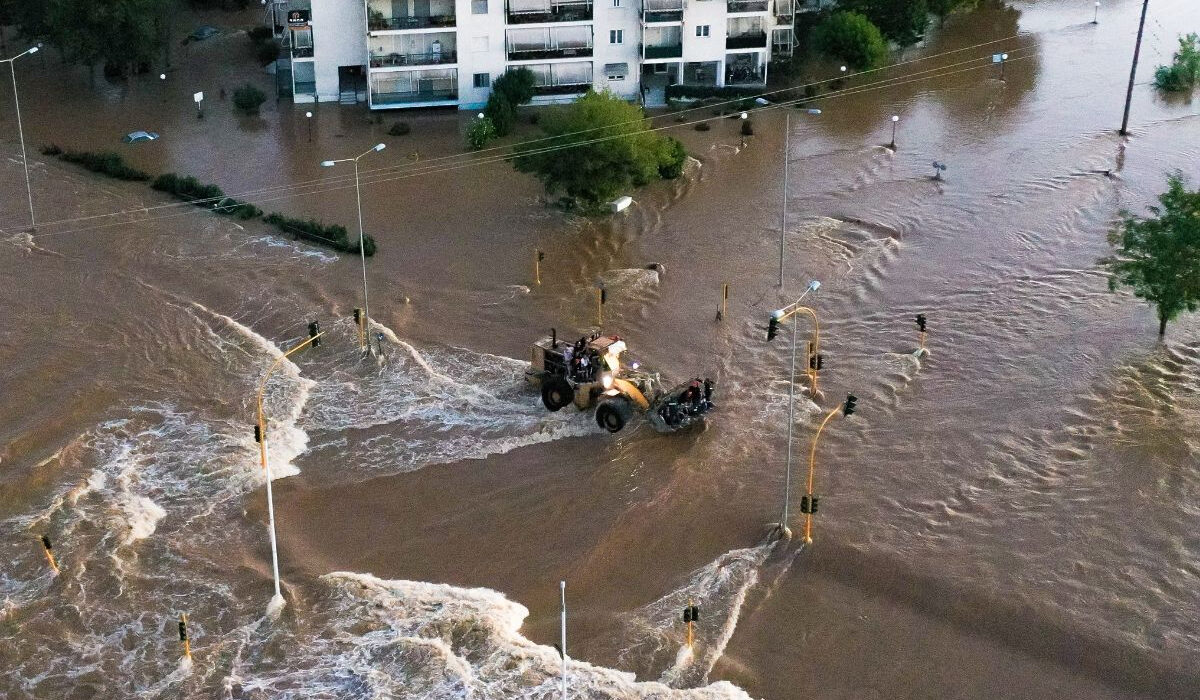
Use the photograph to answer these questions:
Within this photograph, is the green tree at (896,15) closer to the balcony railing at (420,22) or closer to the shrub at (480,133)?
the balcony railing at (420,22)

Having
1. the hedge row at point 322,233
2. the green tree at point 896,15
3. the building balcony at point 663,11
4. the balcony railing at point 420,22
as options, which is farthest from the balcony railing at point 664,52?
the hedge row at point 322,233

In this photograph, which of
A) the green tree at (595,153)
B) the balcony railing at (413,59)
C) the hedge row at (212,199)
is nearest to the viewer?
the hedge row at (212,199)

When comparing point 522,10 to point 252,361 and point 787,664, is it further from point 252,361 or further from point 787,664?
point 787,664

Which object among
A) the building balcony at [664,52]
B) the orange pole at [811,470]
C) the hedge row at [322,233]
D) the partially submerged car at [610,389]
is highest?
the building balcony at [664,52]

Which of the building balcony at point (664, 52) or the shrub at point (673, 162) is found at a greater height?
the building balcony at point (664, 52)

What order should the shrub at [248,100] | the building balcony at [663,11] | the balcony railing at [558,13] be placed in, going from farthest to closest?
the shrub at [248,100] < the balcony railing at [558,13] < the building balcony at [663,11]

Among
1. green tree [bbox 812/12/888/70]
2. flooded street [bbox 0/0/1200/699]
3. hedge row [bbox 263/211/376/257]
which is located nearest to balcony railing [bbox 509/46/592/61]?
flooded street [bbox 0/0/1200/699]
